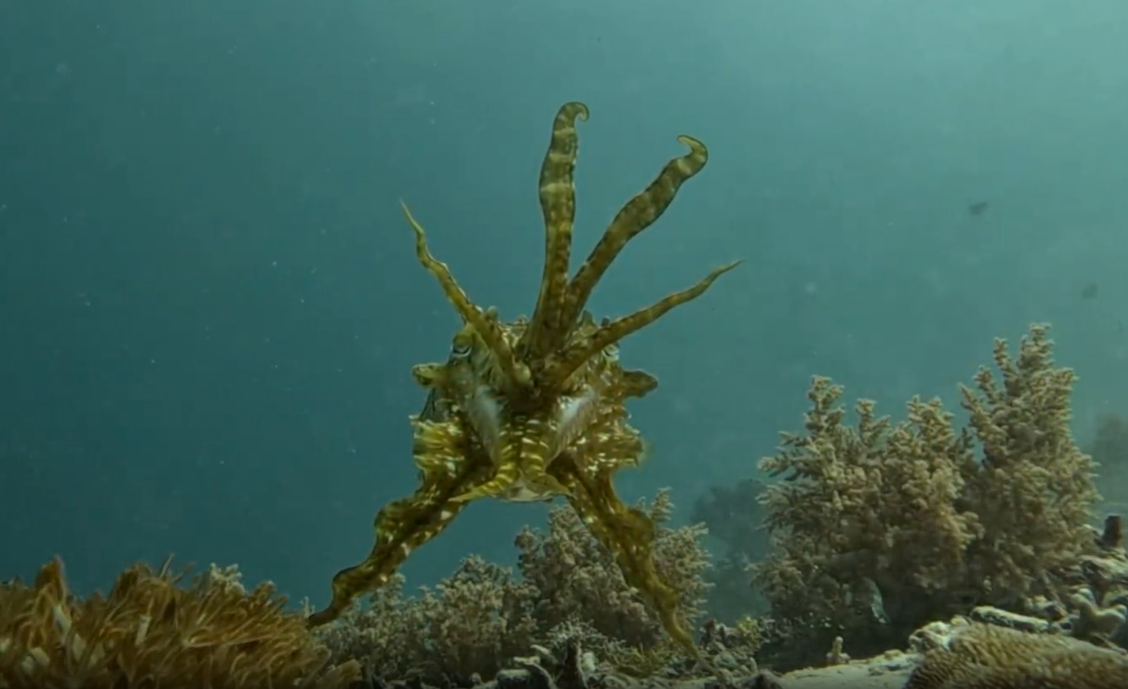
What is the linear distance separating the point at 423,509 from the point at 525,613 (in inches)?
158

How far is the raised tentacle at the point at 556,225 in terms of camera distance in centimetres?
260

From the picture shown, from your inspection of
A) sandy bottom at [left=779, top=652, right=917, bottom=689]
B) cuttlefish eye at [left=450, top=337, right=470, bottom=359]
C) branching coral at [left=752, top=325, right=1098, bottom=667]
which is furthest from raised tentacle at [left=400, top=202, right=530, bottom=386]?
branching coral at [left=752, top=325, right=1098, bottom=667]

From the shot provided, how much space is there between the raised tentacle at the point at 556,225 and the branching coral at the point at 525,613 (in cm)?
344

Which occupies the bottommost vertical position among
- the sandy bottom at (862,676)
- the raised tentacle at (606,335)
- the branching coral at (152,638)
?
the sandy bottom at (862,676)

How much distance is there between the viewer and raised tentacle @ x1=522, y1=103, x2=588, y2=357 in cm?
A: 260

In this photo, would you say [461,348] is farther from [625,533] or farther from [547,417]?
[625,533]

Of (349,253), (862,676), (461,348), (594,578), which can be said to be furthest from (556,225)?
(349,253)

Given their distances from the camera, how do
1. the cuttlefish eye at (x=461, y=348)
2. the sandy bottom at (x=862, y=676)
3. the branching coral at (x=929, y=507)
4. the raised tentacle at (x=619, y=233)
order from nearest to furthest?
the raised tentacle at (x=619, y=233)
the cuttlefish eye at (x=461, y=348)
the sandy bottom at (x=862, y=676)
the branching coral at (x=929, y=507)

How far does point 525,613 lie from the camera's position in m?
6.27

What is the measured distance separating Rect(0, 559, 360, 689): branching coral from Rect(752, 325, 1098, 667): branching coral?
4000 mm

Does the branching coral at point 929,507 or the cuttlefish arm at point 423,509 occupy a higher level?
the branching coral at point 929,507

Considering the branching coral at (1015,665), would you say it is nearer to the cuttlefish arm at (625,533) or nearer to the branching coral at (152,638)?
the cuttlefish arm at (625,533)

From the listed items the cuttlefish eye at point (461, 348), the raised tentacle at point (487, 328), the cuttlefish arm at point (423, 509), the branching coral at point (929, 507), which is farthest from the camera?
the branching coral at point (929, 507)

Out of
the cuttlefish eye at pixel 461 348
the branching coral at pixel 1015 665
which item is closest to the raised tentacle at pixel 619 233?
the cuttlefish eye at pixel 461 348
